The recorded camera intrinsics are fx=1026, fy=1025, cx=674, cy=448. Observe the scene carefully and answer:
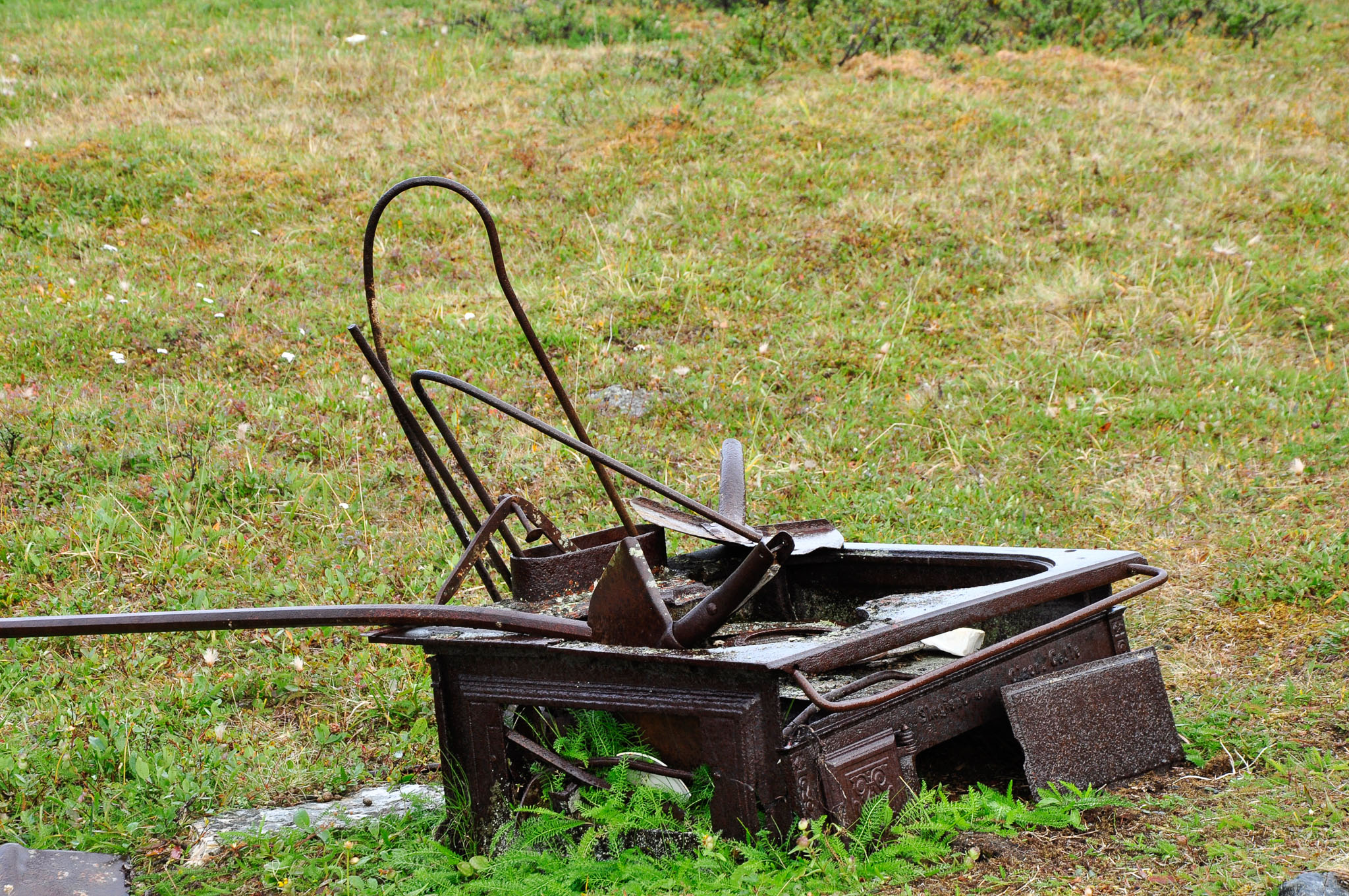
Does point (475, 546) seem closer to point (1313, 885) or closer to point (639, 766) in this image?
point (639, 766)

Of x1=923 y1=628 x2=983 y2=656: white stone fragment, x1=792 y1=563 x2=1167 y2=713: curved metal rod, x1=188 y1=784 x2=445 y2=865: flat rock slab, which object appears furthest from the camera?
x1=188 y1=784 x2=445 y2=865: flat rock slab

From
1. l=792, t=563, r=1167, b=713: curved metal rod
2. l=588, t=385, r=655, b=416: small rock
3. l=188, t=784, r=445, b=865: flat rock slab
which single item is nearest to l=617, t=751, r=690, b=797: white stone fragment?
l=792, t=563, r=1167, b=713: curved metal rod

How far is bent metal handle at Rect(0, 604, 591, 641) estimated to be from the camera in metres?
2.30

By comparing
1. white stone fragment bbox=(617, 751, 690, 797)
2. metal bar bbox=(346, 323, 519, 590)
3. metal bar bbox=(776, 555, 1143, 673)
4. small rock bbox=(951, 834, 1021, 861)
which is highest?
metal bar bbox=(346, 323, 519, 590)

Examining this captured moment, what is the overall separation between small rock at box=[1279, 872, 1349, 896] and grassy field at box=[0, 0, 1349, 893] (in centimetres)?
13

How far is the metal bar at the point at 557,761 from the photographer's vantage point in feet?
8.43

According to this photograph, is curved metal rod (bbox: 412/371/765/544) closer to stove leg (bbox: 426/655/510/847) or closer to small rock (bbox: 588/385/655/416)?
stove leg (bbox: 426/655/510/847)

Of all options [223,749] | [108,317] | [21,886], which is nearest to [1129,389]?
[223,749]

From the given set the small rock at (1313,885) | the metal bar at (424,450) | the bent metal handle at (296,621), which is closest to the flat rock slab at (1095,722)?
the small rock at (1313,885)

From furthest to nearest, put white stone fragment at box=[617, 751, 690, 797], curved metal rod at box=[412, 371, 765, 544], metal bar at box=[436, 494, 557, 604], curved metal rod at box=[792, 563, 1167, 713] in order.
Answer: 1. metal bar at box=[436, 494, 557, 604]
2. white stone fragment at box=[617, 751, 690, 797]
3. curved metal rod at box=[412, 371, 765, 544]
4. curved metal rod at box=[792, 563, 1167, 713]

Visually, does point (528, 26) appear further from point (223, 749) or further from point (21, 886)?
point (21, 886)

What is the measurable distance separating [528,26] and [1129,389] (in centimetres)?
1079

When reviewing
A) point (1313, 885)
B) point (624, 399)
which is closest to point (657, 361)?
point (624, 399)

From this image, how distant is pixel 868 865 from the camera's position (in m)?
2.29
